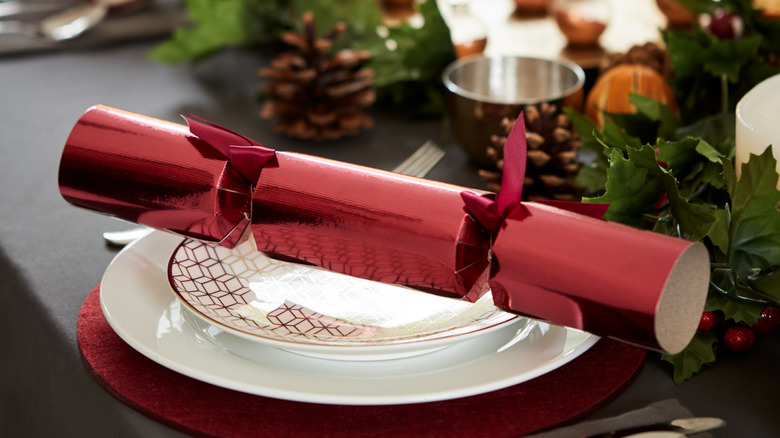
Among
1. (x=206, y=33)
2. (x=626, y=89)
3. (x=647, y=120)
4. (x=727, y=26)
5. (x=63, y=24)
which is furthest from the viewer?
(x=63, y=24)

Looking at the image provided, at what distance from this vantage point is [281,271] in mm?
460

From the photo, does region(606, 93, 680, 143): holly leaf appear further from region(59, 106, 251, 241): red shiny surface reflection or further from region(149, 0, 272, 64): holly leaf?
region(149, 0, 272, 64): holly leaf

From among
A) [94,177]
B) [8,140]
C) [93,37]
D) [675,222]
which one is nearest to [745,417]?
[675,222]

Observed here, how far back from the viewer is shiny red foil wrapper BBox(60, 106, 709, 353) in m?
0.34

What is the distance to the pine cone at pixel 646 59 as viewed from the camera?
2.40 feet

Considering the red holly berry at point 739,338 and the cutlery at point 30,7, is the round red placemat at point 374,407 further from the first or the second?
the cutlery at point 30,7

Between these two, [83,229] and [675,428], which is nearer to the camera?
[675,428]

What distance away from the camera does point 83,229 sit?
0.58 m

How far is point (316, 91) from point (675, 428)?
0.54 meters

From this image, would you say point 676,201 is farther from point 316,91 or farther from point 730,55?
point 316,91

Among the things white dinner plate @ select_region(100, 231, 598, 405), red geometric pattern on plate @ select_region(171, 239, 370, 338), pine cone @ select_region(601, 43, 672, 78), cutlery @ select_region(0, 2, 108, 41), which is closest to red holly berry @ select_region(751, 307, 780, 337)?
white dinner plate @ select_region(100, 231, 598, 405)

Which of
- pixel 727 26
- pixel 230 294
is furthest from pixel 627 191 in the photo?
pixel 727 26

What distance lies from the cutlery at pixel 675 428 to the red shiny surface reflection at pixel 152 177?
232 mm

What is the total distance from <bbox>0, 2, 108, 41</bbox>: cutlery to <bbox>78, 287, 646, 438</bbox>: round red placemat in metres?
0.76
